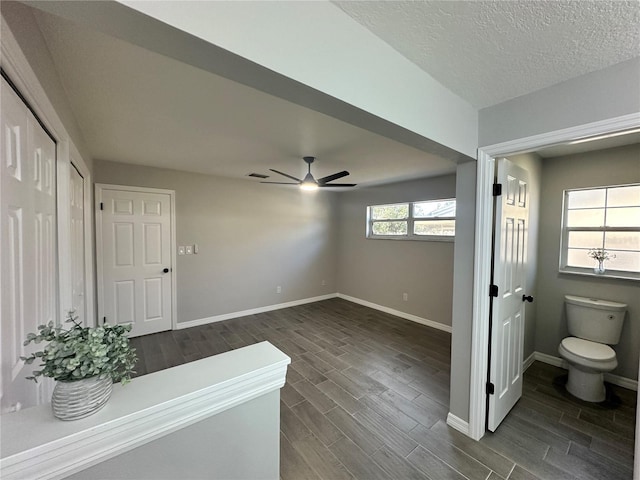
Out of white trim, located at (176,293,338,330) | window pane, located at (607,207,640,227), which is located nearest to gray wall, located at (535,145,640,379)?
window pane, located at (607,207,640,227)

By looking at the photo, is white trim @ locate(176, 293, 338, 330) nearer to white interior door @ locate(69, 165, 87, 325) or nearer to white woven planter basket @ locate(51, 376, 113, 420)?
white interior door @ locate(69, 165, 87, 325)

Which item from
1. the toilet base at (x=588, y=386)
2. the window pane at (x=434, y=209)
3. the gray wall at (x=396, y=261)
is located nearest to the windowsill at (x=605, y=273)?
the toilet base at (x=588, y=386)

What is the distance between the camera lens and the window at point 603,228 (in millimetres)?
2465

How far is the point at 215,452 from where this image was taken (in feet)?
3.10

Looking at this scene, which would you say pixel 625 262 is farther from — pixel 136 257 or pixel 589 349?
pixel 136 257

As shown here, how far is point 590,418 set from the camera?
6.79ft

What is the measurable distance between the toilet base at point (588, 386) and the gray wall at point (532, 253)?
42 centimetres

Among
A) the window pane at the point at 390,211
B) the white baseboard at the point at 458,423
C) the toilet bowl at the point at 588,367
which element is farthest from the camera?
the window pane at the point at 390,211

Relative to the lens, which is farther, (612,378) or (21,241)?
(612,378)

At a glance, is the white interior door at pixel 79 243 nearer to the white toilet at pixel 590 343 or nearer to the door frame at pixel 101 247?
the door frame at pixel 101 247

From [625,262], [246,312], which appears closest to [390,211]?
[625,262]

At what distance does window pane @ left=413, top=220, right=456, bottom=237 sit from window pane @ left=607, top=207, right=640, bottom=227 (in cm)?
160

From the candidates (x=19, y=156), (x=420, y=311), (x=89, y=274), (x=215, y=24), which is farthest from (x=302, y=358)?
(x=215, y=24)

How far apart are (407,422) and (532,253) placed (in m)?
2.22
